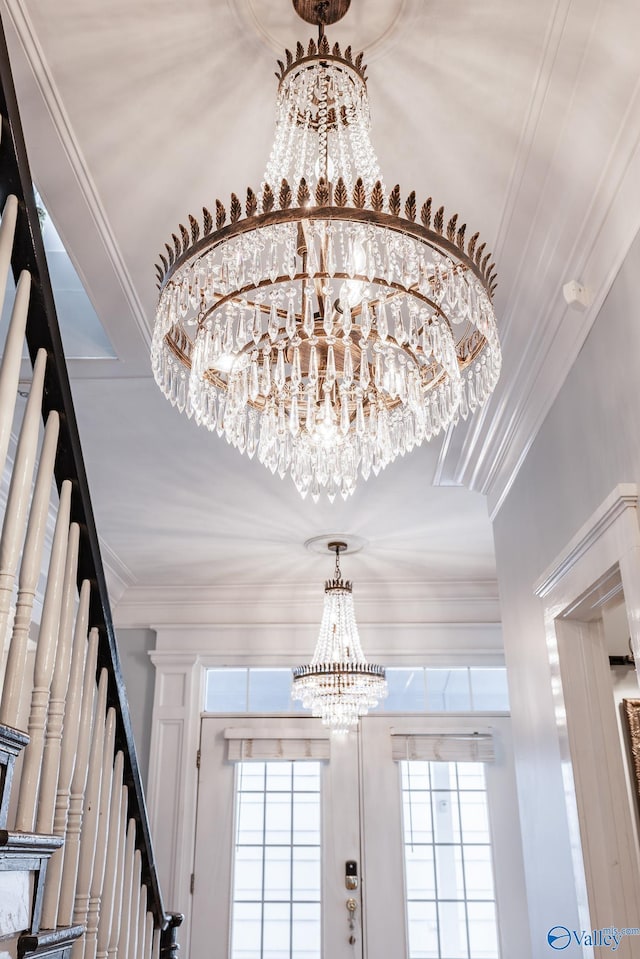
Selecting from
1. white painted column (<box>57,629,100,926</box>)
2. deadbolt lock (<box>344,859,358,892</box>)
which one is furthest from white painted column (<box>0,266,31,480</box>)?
deadbolt lock (<box>344,859,358,892</box>)

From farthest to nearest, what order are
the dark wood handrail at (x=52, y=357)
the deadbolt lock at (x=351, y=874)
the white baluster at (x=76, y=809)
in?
1. the deadbolt lock at (x=351, y=874)
2. the white baluster at (x=76, y=809)
3. the dark wood handrail at (x=52, y=357)

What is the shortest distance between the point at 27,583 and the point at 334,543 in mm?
3655

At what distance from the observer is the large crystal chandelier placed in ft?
5.26

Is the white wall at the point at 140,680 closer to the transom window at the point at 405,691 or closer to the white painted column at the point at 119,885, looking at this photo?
the transom window at the point at 405,691

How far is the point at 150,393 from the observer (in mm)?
3342

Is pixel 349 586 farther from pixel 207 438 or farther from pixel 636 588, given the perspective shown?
pixel 636 588

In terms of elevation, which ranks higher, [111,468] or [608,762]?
[111,468]

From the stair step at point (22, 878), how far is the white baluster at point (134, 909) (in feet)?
2.74

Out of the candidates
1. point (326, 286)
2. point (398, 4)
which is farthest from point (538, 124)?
point (326, 286)

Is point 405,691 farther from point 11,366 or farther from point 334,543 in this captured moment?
point 11,366

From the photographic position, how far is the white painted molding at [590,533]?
83.7 inches

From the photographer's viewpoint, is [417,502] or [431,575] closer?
[417,502]

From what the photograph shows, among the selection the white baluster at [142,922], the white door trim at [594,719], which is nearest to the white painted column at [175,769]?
the white baluster at [142,922]

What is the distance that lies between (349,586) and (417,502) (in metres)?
0.74
